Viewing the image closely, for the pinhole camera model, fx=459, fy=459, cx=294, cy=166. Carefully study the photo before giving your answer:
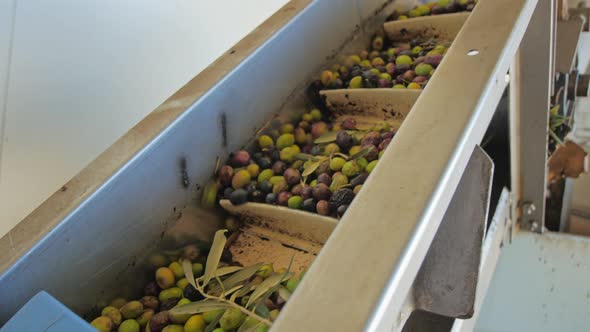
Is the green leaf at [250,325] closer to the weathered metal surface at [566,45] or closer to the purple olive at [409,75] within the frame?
the purple olive at [409,75]

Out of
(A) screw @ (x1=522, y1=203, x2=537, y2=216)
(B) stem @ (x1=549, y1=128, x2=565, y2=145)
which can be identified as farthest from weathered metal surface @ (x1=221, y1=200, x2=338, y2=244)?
(B) stem @ (x1=549, y1=128, x2=565, y2=145)

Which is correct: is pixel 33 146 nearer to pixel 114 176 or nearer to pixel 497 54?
pixel 114 176

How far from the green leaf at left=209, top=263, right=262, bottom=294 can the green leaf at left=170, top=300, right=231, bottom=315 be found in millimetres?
82

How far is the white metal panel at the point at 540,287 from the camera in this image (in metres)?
1.52

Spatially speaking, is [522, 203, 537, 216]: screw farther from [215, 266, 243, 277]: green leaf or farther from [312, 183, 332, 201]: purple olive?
[215, 266, 243, 277]: green leaf

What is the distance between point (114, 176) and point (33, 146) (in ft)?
3.28

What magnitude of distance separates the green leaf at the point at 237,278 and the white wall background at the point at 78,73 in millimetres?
1079

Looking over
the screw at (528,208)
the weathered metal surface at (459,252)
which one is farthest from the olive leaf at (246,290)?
the screw at (528,208)

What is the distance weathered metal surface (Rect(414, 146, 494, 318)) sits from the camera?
62 centimetres

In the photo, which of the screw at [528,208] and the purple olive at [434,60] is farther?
the screw at [528,208]

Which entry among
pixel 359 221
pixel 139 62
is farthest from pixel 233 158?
pixel 139 62

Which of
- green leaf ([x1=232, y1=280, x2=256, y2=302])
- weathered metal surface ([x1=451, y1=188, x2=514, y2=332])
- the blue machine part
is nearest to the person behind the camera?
the blue machine part

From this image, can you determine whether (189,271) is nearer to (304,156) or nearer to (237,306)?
(237,306)

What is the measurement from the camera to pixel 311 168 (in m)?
1.27
